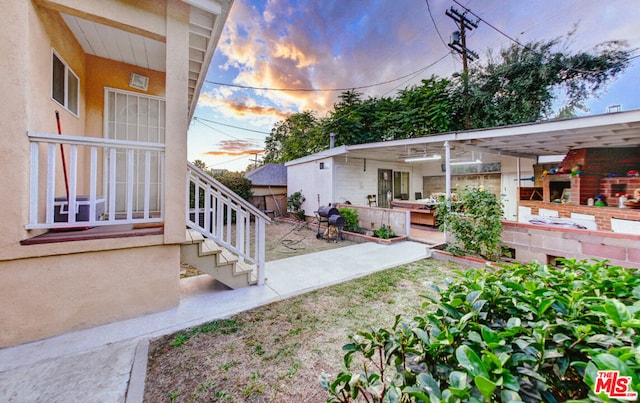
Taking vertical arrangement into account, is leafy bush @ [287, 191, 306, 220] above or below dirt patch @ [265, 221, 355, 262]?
above

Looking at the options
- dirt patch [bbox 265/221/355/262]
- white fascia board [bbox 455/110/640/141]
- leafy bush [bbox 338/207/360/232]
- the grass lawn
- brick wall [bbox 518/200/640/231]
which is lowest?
the grass lawn

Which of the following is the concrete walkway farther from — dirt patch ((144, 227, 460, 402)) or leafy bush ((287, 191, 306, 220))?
leafy bush ((287, 191, 306, 220))

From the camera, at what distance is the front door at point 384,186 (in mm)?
11094

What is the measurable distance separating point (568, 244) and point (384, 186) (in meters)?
7.25

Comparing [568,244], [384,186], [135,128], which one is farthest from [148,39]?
[384,186]

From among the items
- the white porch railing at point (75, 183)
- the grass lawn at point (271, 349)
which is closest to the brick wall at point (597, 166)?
the grass lawn at point (271, 349)

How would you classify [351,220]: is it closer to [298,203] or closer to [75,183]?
[298,203]

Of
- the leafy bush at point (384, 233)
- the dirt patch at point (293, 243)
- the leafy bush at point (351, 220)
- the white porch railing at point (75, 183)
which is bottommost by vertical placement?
the dirt patch at point (293, 243)

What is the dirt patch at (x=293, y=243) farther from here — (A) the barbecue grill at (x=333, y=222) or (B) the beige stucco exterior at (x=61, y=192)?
(B) the beige stucco exterior at (x=61, y=192)

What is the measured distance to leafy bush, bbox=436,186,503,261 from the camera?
480 cm

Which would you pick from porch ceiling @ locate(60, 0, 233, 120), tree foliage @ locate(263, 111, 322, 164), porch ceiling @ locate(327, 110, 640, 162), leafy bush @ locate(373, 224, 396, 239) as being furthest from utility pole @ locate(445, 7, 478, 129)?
porch ceiling @ locate(60, 0, 233, 120)

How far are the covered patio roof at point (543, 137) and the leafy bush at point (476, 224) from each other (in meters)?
1.80

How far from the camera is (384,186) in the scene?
1125 centimetres

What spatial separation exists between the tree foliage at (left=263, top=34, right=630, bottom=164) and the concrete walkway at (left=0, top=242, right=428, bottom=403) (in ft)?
39.2
